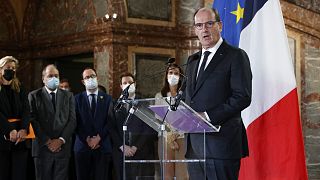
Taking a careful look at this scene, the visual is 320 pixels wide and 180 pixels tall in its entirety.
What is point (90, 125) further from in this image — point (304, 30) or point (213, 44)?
point (304, 30)

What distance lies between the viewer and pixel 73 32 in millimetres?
10062

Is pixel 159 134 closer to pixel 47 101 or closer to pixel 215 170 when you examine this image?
pixel 215 170

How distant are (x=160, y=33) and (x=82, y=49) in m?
1.31

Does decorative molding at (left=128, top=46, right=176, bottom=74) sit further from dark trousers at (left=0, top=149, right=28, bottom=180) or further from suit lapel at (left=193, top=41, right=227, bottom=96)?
suit lapel at (left=193, top=41, right=227, bottom=96)

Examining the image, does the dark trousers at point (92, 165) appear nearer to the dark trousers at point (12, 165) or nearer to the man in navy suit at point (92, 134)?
the man in navy suit at point (92, 134)

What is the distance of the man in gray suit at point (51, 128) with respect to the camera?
22.5ft

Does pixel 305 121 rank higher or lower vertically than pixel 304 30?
lower

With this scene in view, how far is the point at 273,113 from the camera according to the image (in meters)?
4.96

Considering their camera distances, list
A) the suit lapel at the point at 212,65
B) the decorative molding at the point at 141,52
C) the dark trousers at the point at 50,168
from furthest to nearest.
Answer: the decorative molding at the point at 141,52 < the dark trousers at the point at 50,168 < the suit lapel at the point at 212,65

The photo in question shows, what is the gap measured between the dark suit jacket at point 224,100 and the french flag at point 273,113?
0.93m

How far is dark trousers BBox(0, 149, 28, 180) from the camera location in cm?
642

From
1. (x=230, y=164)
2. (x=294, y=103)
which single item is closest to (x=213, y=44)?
(x=230, y=164)

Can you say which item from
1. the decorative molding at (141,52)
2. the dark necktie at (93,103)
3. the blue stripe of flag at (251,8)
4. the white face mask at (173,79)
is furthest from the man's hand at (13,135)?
the decorative molding at (141,52)

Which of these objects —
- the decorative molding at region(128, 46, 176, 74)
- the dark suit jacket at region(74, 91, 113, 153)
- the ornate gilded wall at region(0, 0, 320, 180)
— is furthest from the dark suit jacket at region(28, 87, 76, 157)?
the decorative molding at region(128, 46, 176, 74)
